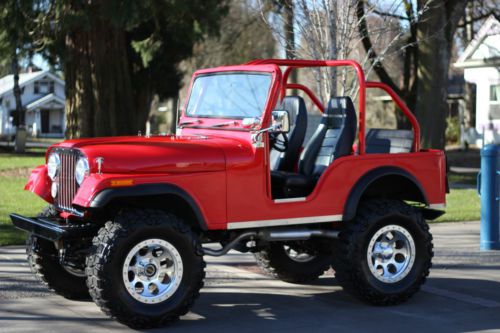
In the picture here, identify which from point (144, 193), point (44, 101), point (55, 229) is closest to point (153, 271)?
point (144, 193)

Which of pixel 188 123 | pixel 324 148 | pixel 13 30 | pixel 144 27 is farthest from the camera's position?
pixel 144 27

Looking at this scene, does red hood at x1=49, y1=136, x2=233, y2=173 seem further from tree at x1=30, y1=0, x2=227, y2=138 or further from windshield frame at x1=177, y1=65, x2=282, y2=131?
tree at x1=30, y1=0, x2=227, y2=138

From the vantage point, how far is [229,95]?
7.84 meters

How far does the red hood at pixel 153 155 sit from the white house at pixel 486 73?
1107 inches

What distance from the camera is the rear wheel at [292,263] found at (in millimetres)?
8523

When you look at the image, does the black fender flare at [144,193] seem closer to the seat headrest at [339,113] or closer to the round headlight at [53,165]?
the round headlight at [53,165]

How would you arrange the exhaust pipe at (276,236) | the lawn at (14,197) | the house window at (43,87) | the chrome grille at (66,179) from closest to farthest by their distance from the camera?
the chrome grille at (66,179) < the exhaust pipe at (276,236) < the lawn at (14,197) < the house window at (43,87)

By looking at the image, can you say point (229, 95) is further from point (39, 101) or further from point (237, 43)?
point (39, 101)

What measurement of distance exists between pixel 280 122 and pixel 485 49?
28599 mm

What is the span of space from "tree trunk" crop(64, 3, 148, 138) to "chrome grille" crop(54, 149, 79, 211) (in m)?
15.5

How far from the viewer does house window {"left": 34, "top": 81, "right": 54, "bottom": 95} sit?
242ft

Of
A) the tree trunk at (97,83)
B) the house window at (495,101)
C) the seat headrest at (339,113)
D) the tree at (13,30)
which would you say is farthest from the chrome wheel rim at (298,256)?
the house window at (495,101)

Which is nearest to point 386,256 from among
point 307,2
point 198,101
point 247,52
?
point 198,101

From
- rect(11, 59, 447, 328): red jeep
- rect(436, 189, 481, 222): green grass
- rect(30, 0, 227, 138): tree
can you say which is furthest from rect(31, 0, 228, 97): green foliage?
rect(11, 59, 447, 328): red jeep
